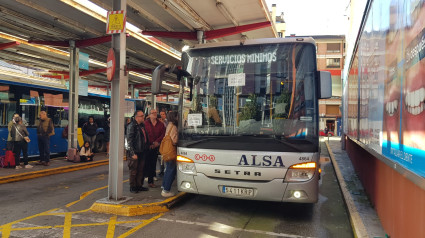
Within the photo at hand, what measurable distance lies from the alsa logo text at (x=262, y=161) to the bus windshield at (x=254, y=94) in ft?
1.09

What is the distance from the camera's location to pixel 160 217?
5.42 m

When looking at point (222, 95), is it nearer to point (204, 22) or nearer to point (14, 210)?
point (14, 210)

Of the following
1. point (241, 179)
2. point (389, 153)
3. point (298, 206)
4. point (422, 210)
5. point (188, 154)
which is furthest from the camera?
point (298, 206)

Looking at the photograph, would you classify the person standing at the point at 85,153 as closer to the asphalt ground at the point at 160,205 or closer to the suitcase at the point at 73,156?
the suitcase at the point at 73,156

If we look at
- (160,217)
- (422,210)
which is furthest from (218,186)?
(422,210)

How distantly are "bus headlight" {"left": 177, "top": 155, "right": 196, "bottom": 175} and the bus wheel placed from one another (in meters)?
10.9

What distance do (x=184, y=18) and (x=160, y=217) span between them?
6516 millimetres

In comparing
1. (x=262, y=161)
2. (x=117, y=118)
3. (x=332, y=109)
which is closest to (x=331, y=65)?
(x=332, y=109)

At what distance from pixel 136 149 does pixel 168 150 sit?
707mm

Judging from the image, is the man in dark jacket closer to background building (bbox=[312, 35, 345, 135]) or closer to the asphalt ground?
the asphalt ground

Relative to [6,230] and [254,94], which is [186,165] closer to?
[254,94]

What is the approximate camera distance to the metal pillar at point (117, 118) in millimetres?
5785

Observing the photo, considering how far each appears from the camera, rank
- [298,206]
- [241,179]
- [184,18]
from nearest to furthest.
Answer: [241,179], [298,206], [184,18]

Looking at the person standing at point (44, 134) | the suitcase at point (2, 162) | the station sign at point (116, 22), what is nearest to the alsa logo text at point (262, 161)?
the station sign at point (116, 22)
